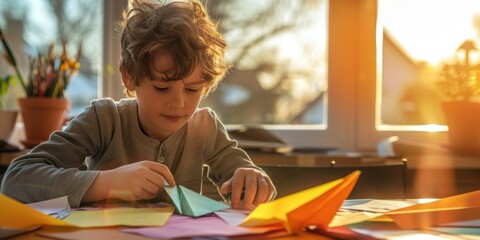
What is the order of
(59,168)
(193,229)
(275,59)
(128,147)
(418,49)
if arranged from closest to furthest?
1. (193,229)
2. (59,168)
3. (128,147)
4. (418,49)
5. (275,59)

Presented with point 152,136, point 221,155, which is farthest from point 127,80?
point 221,155

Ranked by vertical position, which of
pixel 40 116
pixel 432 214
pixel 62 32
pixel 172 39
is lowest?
Result: pixel 432 214

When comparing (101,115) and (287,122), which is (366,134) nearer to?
(287,122)

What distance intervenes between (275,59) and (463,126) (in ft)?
2.32

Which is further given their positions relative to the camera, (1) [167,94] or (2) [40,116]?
(2) [40,116]

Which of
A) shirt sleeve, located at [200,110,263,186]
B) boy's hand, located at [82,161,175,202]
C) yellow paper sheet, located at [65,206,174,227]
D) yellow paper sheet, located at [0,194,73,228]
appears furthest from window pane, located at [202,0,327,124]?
yellow paper sheet, located at [0,194,73,228]

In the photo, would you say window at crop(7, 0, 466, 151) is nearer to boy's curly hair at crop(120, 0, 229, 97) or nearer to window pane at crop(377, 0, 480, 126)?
window pane at crop(377, 0, 480, 126)

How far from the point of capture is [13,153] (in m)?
1.77

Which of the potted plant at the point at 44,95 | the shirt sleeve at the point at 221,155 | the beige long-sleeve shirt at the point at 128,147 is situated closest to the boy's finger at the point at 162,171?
the beige long-sleeve shirt at the point at 128,147

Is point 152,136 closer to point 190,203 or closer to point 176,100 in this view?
point 176,100

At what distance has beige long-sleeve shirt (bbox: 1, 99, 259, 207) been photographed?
3.48ft

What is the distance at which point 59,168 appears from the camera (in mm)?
976

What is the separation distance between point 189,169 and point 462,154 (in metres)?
1.11

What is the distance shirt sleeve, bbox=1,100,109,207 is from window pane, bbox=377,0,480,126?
1.33 m
